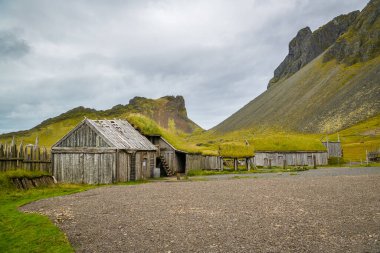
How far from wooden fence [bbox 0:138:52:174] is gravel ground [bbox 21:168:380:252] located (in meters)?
5.45

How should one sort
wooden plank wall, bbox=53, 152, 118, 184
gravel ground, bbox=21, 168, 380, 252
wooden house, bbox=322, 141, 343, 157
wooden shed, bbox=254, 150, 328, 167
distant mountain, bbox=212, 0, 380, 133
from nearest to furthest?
gravel ground, bbox=21, 168, 380, 252 → wooden plank wall, bbox=53, 152, 118, 184 → wooden shed, bbox=254, 150, 328, 167 → wooden house, bbox=322, 141, 343, 157 → distant mountain, bbox=212, 0, 380, 133

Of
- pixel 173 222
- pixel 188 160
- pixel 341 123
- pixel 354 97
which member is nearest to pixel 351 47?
pixel 354 97

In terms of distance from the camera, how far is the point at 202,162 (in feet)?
168

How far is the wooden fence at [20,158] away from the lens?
22114mm

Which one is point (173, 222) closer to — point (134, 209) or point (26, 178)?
point (134, 209)

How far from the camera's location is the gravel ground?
30.2 feet

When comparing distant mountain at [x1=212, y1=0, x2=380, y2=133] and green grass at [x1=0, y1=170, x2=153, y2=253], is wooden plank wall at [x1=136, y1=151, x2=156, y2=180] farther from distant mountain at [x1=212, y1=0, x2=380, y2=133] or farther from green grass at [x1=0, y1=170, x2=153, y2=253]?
distant mountain at [x1=212, y1=0, x2=380, y2=133]

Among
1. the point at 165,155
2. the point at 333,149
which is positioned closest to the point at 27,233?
the point at 165,155

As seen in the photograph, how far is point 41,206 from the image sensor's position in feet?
53.7

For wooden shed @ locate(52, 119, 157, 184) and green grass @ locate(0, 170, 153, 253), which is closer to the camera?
green grass @ locate(0, 170, 153, 253)

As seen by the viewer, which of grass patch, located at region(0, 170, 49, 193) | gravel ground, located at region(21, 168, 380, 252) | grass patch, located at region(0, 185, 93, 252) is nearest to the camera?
grass patch, located at region(0, 185, 93, 252)

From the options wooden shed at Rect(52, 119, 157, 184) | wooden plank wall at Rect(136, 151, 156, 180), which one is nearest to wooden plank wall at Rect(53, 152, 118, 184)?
wooden shed at Rect(52, 119, 157, 184)

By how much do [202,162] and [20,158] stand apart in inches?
1227

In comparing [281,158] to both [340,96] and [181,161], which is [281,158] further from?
[340,96]
